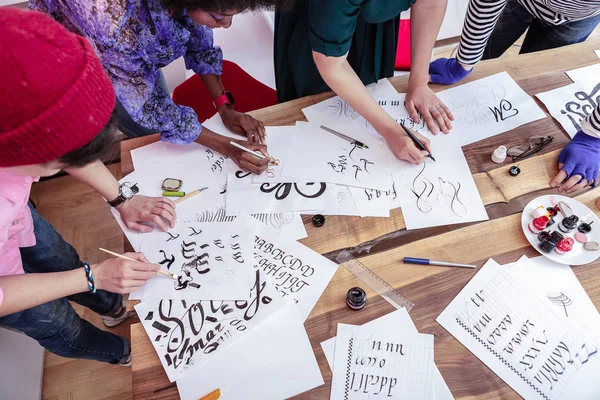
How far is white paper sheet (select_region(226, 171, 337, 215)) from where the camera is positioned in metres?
1.08

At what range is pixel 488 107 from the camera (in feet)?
4.21

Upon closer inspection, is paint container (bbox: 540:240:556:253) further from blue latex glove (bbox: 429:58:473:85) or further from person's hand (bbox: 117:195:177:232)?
person's hand (bbox: 117:195:177:232)

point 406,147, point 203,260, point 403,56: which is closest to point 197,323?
point 203,260

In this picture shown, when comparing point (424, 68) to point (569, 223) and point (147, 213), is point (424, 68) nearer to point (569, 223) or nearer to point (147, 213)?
point (569, 223)

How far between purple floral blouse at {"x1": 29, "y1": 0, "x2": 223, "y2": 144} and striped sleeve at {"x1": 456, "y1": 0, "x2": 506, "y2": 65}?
80 cm

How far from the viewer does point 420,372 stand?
2.81 ft

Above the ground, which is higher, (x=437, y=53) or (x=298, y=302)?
(x=298, y=302)

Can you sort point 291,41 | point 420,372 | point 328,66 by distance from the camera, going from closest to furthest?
point 420,372 < point 328,66 < point 291,41

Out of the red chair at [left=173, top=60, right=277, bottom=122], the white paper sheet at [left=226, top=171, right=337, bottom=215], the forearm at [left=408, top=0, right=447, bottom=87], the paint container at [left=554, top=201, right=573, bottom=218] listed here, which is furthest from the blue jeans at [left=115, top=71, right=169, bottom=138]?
the paint container at [left=554, top=201, right=573, bottom=218]

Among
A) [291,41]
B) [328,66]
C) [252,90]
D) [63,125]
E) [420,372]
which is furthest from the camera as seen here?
[252,90]

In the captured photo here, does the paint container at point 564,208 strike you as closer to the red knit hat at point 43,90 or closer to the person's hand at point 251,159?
the person's hand at point 251,159

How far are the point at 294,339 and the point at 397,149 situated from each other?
1.94ft

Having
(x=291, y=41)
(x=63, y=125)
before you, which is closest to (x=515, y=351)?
(x=63, y=125)

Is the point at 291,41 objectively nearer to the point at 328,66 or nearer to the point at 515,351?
the point at 328,66
